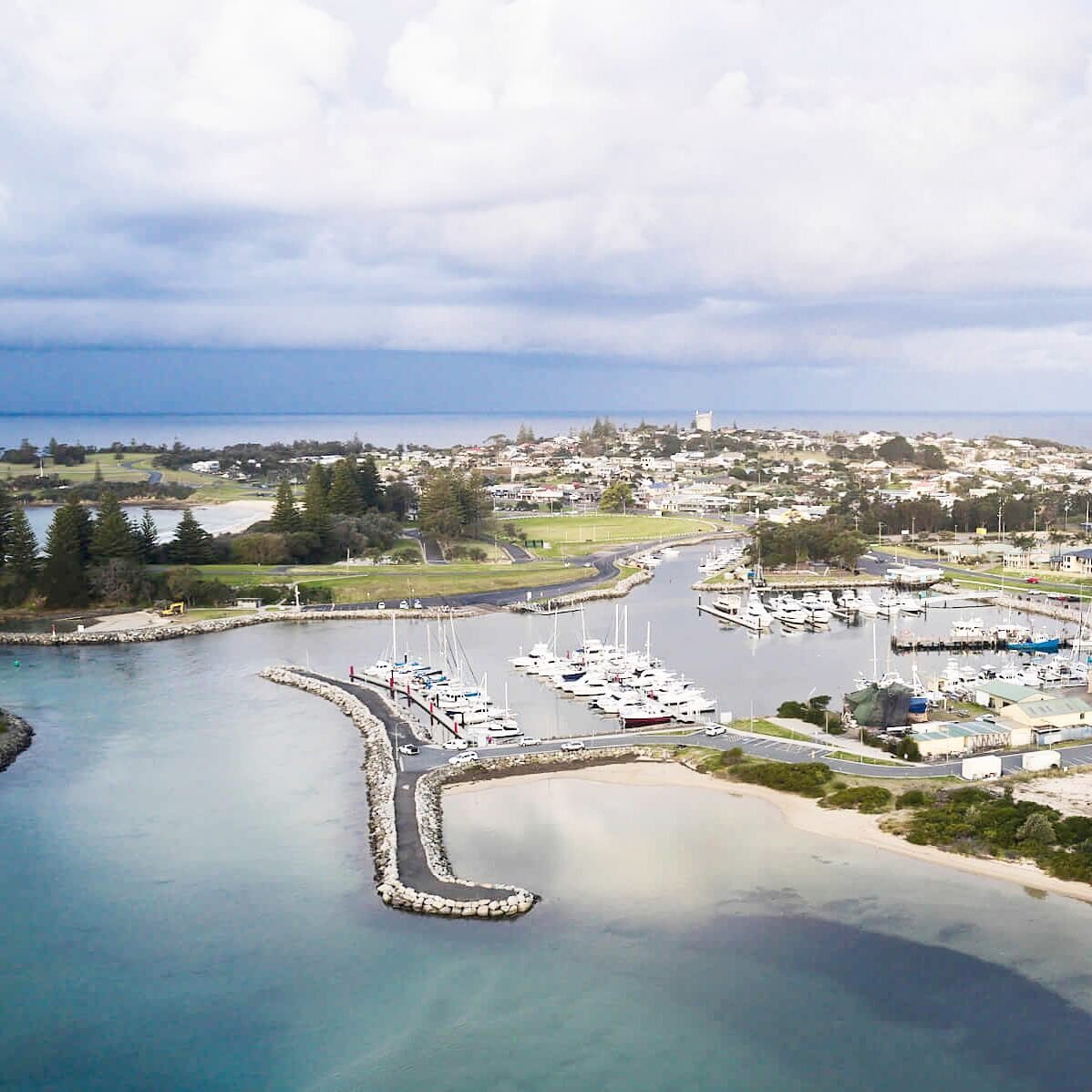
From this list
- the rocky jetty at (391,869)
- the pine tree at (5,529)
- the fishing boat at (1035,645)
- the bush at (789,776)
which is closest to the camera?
the rocky jetty at (391,869)

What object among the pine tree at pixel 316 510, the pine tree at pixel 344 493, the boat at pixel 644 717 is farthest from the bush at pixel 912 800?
the pine tree at pixel 344 493

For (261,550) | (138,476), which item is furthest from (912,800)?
(138,476)

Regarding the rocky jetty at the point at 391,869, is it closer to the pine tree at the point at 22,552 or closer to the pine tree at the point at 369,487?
the pine tree at the point at 22,552

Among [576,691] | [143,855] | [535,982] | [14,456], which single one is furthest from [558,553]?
[14,456]

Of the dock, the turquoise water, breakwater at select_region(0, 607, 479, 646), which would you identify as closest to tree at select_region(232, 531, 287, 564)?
breakwater at select_region(0, 607, 479, 646)

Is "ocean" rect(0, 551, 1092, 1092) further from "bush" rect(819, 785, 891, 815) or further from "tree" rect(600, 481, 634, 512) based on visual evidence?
"tree" rect(600, 481, 634, 512)

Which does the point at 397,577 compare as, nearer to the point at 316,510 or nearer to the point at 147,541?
the point at 316,510
